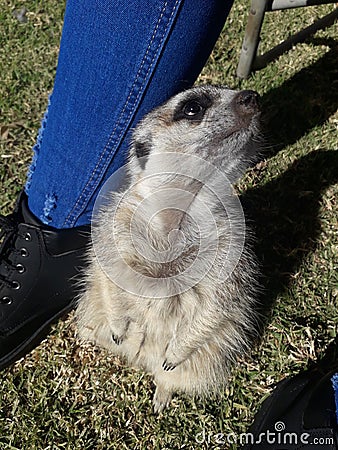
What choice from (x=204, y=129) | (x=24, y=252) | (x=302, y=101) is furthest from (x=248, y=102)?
(x=302, y=101)

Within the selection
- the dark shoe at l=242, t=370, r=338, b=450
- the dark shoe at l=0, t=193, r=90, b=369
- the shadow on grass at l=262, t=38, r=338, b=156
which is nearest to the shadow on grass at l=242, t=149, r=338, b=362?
the shadow on grass at l=262, t=38, r=338, b=156

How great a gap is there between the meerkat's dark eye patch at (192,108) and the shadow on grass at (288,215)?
49cm

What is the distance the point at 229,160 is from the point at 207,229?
198 millimetres

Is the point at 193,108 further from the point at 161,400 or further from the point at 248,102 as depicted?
the point at 161,400

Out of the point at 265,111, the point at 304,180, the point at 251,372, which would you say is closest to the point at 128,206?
the point at 251,372

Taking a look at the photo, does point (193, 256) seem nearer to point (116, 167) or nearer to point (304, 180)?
point (116, 167)

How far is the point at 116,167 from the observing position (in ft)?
5.52

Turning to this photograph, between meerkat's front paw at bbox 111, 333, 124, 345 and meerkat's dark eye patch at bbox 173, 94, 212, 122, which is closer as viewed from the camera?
meerkat's dark eye patch at bbox 173, 94, 212, 122

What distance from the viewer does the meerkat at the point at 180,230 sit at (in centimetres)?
152

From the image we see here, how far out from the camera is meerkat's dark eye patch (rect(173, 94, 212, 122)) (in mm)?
1539

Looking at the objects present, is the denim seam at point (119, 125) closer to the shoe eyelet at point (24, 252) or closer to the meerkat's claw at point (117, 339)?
the shoe eyelet at point (24, 252)

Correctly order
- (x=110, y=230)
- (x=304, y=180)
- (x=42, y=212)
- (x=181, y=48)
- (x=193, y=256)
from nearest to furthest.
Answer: (x=181, y=48), (x=193, y=256), (x=110, y=230), (x=42, y=212), (x=304, y=180)

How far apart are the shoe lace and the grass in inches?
12.1

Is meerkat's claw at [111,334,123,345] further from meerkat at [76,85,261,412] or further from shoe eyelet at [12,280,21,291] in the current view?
shoe eyelet at [12,280,21,291]
